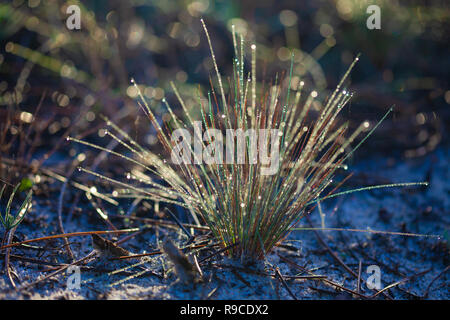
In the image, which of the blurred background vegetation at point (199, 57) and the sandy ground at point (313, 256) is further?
the blurred background vegetation at point (199, 57)

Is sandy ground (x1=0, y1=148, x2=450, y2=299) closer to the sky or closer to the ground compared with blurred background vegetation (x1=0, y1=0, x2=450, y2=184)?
closer to the ground

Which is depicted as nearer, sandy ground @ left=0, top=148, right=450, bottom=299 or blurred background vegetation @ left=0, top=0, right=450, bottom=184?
sandy ground @ left=0, top=148, right=450, bottom=299

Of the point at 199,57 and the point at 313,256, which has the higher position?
the point at 199,57
